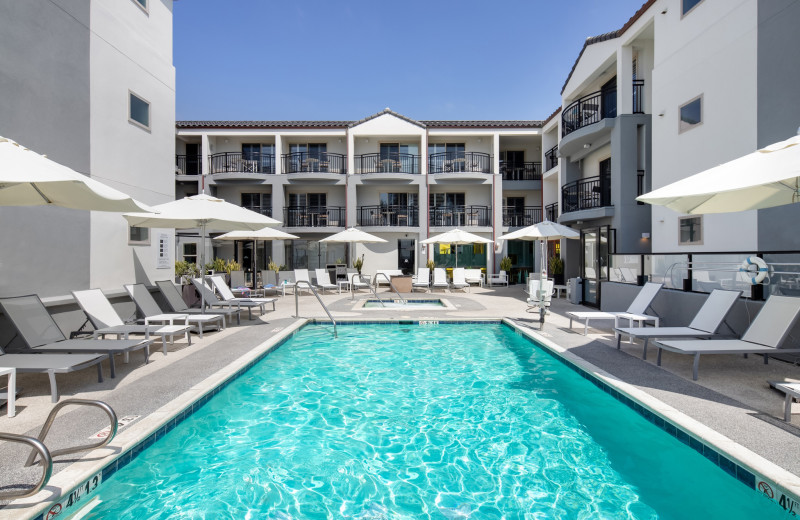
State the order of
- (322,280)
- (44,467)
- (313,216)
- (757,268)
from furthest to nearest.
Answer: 1. (313,216)
2. (322,280)
3. (757,268)
4. (44,467)

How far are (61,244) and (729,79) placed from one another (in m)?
14.1

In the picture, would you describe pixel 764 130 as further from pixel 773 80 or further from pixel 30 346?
pixel 30 346

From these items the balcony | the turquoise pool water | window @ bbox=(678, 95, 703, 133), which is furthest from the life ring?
the balcony

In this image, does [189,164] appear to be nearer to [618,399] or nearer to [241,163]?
[241,163]

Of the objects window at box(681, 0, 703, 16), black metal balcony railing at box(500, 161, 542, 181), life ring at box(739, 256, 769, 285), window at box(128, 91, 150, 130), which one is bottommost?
life ring at box(739, 256, 769, 285)

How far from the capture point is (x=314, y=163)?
21938 mm

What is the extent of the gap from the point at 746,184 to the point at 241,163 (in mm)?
21802

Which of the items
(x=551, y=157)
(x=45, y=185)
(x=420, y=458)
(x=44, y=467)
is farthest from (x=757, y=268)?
(x=551, y=157)

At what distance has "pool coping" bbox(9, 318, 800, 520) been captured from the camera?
8.64 feet

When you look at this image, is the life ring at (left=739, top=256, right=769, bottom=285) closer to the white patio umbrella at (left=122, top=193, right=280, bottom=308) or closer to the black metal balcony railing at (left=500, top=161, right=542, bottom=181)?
the white patio umbrella at (left=122, top=193, right=280, bottom=308)

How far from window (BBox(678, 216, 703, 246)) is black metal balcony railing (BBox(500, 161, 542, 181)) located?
12.6 metres

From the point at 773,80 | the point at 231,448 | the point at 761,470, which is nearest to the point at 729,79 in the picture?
the point at 773,80

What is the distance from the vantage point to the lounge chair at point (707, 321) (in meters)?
5.89

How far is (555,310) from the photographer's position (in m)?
11.3
